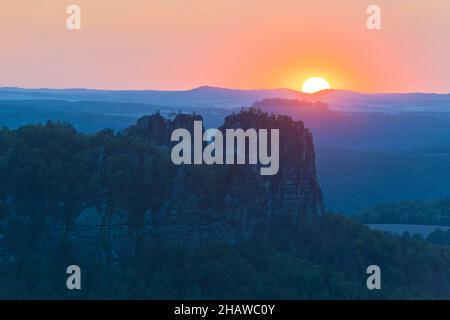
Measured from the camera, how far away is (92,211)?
39844 mm

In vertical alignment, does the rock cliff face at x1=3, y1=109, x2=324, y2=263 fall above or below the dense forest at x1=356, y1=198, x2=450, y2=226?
above

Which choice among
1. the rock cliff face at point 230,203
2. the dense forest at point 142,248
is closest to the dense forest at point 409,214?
the rock cliff face at point 230,203

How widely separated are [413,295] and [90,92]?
180 ft

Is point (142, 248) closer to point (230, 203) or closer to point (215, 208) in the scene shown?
point (215, 208)

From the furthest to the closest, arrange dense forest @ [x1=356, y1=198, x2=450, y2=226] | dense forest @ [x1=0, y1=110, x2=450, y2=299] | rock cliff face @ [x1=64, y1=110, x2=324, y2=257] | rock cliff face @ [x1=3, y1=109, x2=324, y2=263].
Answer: dense forest @ [x1=356, y1=198, x2=450, y2=226] < rock cliff face @ [x1=64, y1=110, x2=324, y2=257] < rock cliff face @ [x1=3, y1=109, x2=324, y2=263] < dense forest @ [x1=0, y1=110, x2=450, y2=299]

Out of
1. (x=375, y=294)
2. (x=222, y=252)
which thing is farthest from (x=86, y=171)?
(x=375, y=294)

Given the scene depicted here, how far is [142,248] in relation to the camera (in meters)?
39.6

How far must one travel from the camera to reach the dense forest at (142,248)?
124ft

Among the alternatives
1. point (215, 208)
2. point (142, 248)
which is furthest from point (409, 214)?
point (142, 248)

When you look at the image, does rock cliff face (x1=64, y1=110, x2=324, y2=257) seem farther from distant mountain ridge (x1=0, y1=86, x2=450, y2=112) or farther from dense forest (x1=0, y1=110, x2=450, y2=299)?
distant mountain ridge (x1=0, y1=86, x2=450, y2=112)

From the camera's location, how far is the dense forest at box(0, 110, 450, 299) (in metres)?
37.8

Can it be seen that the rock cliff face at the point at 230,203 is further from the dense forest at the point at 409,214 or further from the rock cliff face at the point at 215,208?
the dense forest at the point at 409,214

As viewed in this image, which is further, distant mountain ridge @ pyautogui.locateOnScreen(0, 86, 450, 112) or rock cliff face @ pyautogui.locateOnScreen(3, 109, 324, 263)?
distant mountain ridge @ pyautogui.locateOnScreen(0, 86, 450, 112)

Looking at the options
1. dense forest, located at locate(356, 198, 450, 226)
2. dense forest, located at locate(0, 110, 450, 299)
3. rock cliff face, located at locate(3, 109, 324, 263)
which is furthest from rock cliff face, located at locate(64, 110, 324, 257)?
dense forest, located at locate(356, 198, 450, 226)
